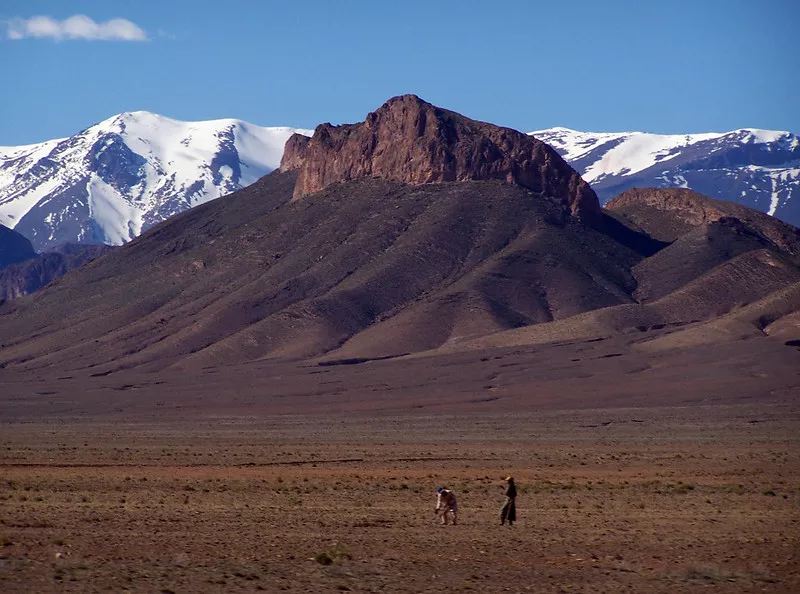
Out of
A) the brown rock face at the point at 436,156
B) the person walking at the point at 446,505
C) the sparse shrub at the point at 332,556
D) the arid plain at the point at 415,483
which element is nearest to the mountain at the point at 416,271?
the brown rock face at the point at 436,156

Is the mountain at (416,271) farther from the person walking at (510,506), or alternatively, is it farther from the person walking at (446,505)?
the person walking at (446,505)

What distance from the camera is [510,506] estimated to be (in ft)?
100

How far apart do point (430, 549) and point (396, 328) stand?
A: 102m

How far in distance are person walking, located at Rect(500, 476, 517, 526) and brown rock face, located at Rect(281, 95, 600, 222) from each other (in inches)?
5033

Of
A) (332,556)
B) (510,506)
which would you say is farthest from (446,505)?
(332,556)

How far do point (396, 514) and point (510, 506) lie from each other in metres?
3.90

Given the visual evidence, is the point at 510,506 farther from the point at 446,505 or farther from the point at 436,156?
the point at 436,156

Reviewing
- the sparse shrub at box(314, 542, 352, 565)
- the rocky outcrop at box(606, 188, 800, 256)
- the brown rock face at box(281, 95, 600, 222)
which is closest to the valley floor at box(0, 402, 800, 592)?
the sparse shrub at box(314, 542, 352, 565)

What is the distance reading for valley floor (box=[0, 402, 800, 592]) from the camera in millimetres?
23281

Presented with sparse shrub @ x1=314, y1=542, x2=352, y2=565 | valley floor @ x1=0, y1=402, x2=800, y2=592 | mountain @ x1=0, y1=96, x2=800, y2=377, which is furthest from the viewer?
mountain @ x1=0, y1=96, x2=800, y2=377

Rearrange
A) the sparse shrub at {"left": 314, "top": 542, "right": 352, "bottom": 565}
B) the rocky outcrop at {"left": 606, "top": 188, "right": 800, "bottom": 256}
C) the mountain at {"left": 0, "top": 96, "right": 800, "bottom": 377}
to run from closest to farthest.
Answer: the sparse shrub at {"left": 314, "top": 542, "right": 352, "bottom": 565} < the mountain at {"left": 0, "top": 96, "right": 800, "bottom": 377} < the rocky outcrop at {"left": 606, "top": 188, "right": 800, "bottom": 256}

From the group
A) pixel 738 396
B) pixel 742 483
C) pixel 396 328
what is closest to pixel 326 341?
pixel 396 328

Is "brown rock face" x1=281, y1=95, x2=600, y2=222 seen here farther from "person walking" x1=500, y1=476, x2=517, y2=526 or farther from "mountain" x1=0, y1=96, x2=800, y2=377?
"person walking" x1=500, y1=476, x2=517, y2=526

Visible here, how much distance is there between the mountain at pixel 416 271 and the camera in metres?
127
